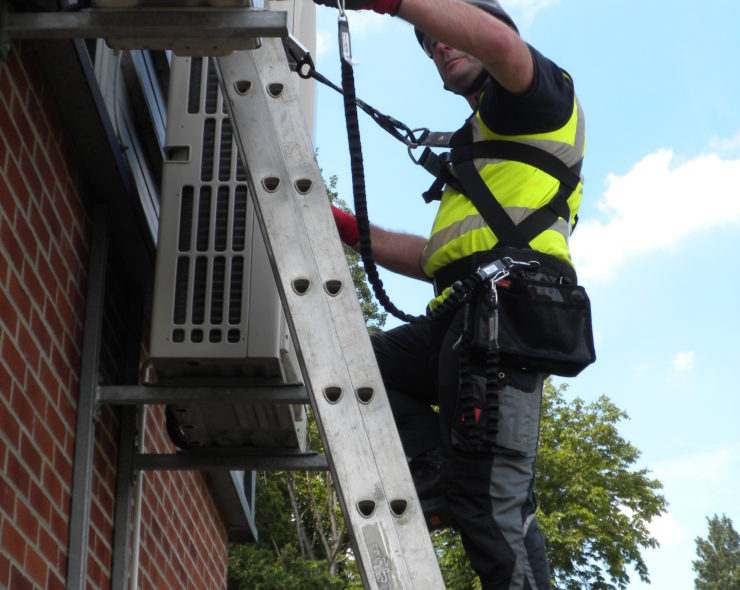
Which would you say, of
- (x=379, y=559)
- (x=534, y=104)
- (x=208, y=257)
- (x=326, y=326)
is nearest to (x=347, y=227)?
(x=208, y=257)

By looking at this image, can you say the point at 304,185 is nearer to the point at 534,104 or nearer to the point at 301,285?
the point at 301,285

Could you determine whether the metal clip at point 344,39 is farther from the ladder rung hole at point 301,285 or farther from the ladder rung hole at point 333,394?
the ladder rung hole at point 333,394

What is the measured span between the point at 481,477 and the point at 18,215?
148 centimetres

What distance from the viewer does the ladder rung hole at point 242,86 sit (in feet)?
9.95

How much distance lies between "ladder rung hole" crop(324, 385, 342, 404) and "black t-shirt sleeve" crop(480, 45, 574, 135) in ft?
4.04

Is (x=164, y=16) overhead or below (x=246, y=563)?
below

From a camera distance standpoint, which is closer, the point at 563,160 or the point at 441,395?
the point at 441,395

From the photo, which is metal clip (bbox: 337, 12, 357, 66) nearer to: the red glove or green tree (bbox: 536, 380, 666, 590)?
the red glove

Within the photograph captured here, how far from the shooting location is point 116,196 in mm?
4051

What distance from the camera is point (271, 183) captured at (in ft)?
9.66

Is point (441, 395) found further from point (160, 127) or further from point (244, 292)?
point (160, 127)

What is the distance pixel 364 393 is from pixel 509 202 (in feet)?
3.28

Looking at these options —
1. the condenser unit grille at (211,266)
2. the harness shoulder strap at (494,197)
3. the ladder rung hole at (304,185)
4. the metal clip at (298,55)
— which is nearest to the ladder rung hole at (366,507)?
the ladder rung hole at (304,185)

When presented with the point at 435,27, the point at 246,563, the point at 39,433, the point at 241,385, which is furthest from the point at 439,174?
the point at 246,563
